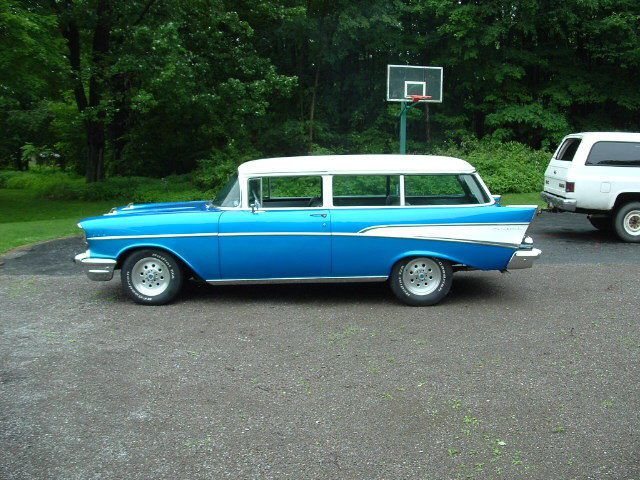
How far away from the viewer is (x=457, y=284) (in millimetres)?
8492

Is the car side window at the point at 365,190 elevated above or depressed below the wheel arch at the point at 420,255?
above

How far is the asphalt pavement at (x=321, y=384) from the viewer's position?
3.76m

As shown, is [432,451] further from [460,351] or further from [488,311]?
[488,311]

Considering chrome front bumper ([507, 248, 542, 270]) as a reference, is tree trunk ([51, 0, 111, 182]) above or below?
above

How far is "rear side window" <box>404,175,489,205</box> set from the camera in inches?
296

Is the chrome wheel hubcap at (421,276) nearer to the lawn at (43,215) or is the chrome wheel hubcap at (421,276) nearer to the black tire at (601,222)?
the black tire at (601,222)

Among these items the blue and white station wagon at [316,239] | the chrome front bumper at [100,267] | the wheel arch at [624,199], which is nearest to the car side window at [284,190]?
the blue and white station wagon at [316,239]

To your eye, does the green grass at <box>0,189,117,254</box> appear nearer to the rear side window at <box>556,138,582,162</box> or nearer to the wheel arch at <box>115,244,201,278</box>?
the wheel arch at <box>115,244,201,278</box>

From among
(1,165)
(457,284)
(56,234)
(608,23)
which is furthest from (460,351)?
(1,165)

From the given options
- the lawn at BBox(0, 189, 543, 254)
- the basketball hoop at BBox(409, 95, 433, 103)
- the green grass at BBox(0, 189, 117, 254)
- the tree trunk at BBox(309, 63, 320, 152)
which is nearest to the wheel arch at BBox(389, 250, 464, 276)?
the lawn at BBox(0, 189, 543, 254)

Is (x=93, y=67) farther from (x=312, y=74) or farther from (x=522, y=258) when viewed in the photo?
(x=522, y=258)

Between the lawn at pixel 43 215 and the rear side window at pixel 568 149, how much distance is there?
448cm

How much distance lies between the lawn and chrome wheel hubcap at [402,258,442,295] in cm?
753

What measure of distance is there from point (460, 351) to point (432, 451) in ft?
6.40
